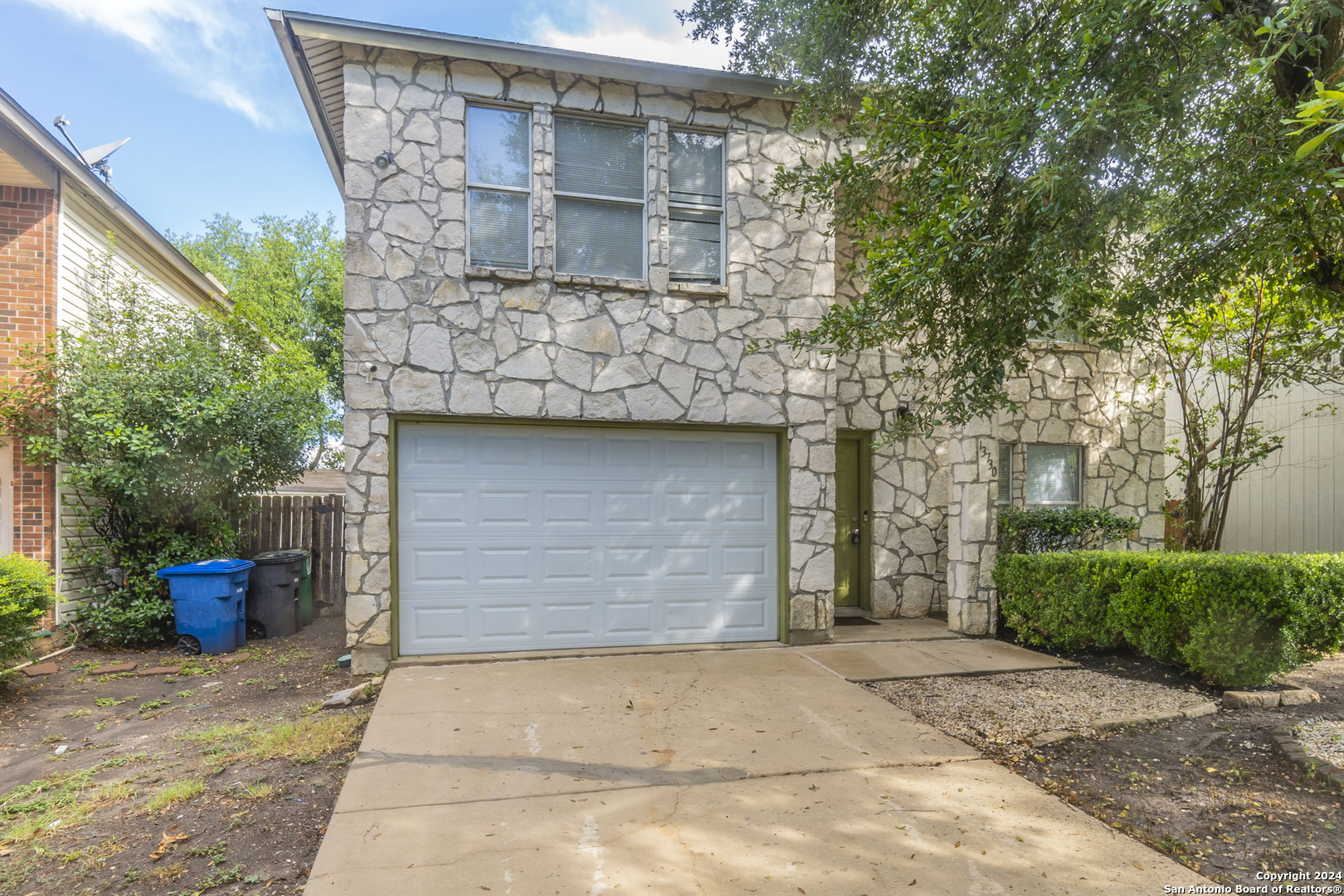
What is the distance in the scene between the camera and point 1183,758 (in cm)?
414

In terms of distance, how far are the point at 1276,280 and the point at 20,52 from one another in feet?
120

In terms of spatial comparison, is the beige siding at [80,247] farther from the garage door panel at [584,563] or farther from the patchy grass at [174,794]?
the patchy grass at [174,794]

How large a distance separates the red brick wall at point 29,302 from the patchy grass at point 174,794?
4.52 m

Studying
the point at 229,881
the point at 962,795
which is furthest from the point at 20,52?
the point at 962,795

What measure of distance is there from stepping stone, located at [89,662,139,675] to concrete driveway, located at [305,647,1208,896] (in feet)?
10.4

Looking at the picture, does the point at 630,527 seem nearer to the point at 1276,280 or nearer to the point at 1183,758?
the point at 1183,758

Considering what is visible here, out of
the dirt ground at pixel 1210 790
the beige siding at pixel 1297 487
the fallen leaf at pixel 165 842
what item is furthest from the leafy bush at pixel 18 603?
the beige siding at pixel 1297 487

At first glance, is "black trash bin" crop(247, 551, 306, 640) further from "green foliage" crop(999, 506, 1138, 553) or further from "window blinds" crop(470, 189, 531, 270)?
"green foliage" crop(999, 506, 1138, 553)

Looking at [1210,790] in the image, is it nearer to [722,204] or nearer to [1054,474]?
[1054,474]

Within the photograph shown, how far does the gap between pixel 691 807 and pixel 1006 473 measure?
6.34 metres

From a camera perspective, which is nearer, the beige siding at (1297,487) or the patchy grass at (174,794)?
the patchy grass at (174,794)

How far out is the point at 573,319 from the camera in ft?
20.5

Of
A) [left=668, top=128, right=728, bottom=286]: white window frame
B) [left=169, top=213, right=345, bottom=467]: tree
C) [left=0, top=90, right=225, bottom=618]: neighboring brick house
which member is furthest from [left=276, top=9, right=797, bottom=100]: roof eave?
[left=169, top=213, right=345, bottom=467]: tree

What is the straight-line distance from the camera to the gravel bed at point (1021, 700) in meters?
4.62
